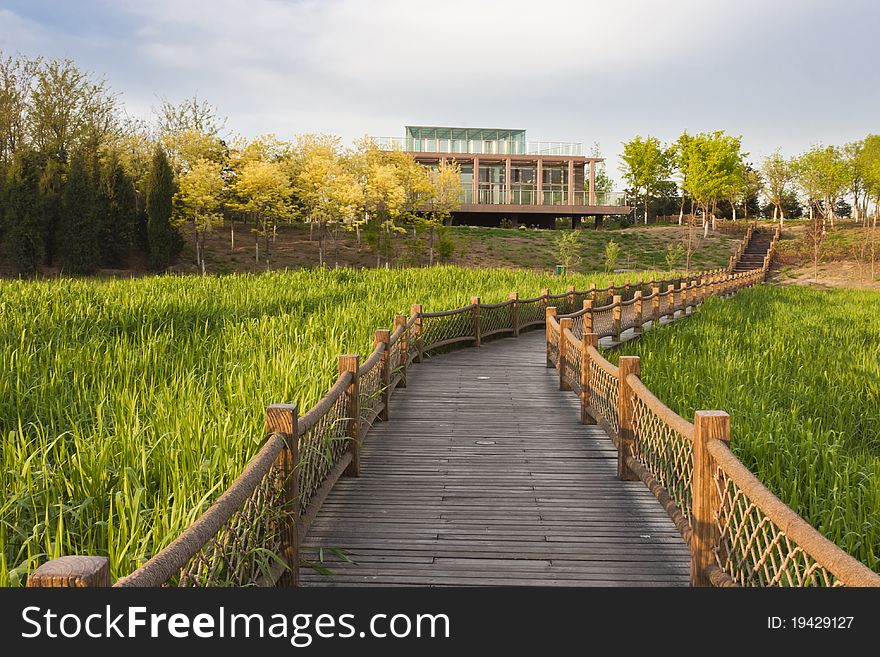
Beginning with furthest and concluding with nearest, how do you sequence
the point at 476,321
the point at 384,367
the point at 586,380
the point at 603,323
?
the point at 476,321, the point at 603,323, the point at 384,367, the point at 586,380

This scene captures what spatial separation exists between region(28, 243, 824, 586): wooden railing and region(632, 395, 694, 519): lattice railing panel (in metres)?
0.04

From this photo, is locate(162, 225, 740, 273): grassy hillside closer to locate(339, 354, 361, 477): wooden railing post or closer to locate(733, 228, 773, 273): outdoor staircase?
locate(733, 228, 773, 273): outdoor staircase

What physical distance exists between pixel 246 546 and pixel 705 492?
239cm

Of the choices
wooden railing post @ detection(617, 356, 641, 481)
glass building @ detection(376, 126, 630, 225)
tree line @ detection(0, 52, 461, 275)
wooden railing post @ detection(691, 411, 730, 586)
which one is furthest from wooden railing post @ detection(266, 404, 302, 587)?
glass building @ detection(376, 126, 630, 225)

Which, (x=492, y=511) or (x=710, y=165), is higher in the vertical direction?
(x=710, y=165)

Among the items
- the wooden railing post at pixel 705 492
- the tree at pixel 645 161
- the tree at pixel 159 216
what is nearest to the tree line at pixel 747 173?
the tree at pixel 645 161

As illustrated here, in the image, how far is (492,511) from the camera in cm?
533

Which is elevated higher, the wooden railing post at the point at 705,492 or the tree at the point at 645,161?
the tree at the point at 645,161

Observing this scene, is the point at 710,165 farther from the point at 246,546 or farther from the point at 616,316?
the point at 246,546

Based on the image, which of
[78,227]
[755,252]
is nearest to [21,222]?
[78,227]

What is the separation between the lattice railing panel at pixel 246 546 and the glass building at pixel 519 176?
48.1m

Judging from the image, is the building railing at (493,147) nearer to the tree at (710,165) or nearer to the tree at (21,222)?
the tree at (710,165)

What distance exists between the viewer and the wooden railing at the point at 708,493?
2.82 metres

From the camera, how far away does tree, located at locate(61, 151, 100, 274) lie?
102ft
